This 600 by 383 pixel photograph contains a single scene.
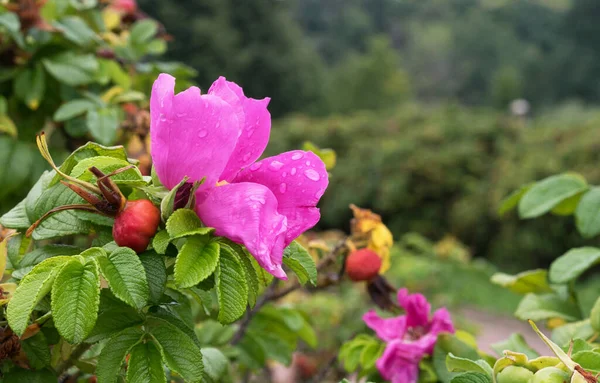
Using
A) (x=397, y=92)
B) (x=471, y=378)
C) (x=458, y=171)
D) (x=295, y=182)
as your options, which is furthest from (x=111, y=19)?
(x=397, y=92)

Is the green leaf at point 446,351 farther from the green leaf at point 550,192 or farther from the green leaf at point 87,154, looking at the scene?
the green leaf at point 87,154

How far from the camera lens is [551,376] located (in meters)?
0.51

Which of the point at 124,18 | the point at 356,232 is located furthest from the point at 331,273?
the point at 124,18

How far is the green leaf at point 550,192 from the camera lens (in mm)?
990

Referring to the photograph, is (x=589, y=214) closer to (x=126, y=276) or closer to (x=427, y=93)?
(x=126, y=276)

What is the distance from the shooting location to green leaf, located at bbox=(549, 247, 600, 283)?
0.88 meters

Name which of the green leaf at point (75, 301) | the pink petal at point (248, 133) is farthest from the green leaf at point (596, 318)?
the green leaf at point (75, 301)

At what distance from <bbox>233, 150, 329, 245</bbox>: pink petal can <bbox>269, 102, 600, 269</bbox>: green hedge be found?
287 inches

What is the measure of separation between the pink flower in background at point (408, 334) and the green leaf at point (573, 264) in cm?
17

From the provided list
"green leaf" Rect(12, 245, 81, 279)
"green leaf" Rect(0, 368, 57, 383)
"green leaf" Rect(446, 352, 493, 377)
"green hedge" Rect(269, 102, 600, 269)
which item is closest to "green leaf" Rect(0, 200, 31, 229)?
"green leaf" Rect(12, 245, 81, 279)

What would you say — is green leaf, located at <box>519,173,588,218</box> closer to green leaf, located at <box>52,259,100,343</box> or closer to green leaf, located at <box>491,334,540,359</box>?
green leaf, located at <box>491,334,540,359</box>

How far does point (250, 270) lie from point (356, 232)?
474mm

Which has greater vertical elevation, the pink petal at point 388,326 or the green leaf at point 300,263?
the green leaf at point 300,263

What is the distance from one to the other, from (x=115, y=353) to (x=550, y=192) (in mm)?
730
